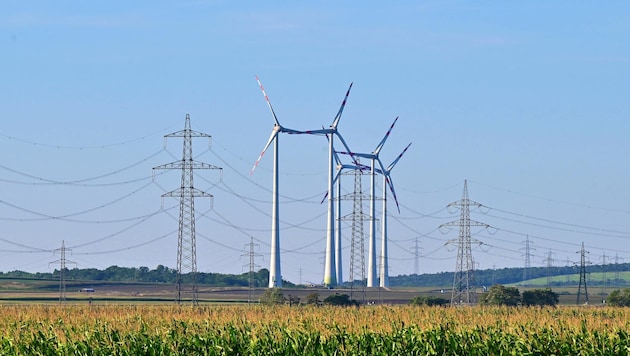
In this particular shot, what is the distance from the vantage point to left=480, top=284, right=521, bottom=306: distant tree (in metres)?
166

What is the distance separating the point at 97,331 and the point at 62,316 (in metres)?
25.2

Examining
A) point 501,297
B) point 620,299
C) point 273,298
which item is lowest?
point 620,299

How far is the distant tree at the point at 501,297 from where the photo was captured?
16593cm

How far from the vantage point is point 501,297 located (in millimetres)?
167625

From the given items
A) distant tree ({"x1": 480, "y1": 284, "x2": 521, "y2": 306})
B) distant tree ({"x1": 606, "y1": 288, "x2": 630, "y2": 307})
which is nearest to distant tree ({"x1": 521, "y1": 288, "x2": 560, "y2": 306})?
distant tree ({"x1": 480, "y1": 284, "x2": 521, "y2": 306})

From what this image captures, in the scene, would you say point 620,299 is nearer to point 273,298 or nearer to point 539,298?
point 539,298

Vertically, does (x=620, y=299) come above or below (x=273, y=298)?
below

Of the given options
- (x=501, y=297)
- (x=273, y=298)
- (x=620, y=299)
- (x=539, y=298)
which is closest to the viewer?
(x=273, y=298)

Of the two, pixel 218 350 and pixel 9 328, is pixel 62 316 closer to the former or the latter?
pixel 9 328

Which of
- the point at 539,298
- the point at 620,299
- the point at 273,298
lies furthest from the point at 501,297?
the point at 273,298

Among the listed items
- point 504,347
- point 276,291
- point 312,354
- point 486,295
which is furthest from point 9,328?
point 486,295

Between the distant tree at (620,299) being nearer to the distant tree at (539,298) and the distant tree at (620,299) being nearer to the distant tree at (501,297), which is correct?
the distant tree at (539,298)

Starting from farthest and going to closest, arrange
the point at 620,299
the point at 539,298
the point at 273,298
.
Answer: the point at 620,299 → the point at 539,298 → the point at 273,298

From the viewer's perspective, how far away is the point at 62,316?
85.9 metres
